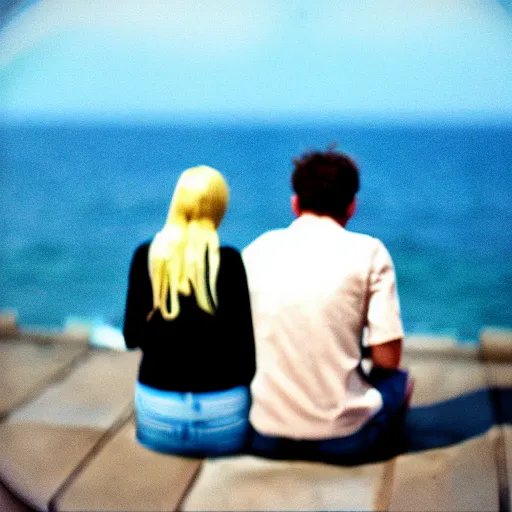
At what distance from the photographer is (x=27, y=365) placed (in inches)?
84.0

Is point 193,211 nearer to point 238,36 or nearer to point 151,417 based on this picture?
point 151,417

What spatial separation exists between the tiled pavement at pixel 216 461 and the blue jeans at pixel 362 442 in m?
0.02

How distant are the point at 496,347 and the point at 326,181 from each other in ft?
3.40

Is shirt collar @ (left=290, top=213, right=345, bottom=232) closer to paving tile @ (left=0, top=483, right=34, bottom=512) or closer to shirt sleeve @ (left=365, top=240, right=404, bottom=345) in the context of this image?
shirt sleeve @ (left=365, top=240, right=404, bottom=345)

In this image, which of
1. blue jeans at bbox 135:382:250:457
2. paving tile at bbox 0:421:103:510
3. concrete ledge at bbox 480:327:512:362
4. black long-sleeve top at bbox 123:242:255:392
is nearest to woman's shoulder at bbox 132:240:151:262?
black long-sleeve top at bbox 123:242:255:392

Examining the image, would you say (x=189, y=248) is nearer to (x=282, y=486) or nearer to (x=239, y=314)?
(x=239, y=314)

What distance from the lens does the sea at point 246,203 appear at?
202cm

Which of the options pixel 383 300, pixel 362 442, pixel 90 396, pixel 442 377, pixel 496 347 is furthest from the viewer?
pixel 496 347

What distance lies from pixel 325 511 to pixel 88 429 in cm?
70

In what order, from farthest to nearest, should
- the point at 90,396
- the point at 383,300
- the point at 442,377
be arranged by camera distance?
the point at 442,377
the point at 90,396
the point at 383,300

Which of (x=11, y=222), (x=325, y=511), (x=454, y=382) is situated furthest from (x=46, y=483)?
(x=454, y=382)

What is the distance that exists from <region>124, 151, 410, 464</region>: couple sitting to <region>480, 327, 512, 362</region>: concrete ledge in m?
0.75

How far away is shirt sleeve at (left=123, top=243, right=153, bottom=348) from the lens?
5.01 ft

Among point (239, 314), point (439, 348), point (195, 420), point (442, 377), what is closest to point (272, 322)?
point (239, 314)
